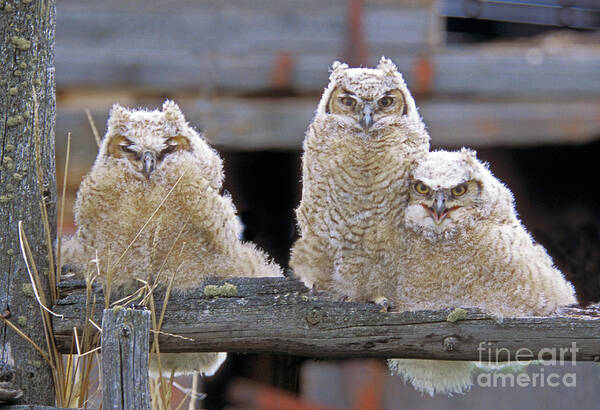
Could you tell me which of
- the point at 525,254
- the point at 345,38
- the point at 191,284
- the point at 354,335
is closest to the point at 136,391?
the point at 191,284

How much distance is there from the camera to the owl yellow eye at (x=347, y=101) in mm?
2568

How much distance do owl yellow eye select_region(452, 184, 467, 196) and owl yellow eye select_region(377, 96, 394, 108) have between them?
37 centimetres

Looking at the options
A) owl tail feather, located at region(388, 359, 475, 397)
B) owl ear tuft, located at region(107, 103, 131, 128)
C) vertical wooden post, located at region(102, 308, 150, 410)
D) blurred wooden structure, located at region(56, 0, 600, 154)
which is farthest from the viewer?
blurred wooden structure, located at region(56, 0, 600, 154)

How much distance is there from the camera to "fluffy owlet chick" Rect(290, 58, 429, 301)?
8.10 ft

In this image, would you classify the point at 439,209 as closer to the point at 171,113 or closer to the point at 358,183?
the point at 358,183

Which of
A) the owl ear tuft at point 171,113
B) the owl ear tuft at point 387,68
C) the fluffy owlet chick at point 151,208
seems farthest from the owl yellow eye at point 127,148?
the owl ear tuft at point 387,68

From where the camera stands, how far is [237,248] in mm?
2705

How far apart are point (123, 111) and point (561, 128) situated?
2.46m

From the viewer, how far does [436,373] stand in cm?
275

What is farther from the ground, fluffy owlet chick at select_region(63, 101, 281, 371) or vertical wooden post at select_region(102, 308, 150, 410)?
fluffy owlet chick at select_region(63, 101, 281, 371)

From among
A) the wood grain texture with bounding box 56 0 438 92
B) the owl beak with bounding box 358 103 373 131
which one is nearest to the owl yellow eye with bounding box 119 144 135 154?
the owl beak with bounding box 358 103 373 131

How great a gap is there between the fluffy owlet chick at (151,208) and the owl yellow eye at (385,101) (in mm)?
600

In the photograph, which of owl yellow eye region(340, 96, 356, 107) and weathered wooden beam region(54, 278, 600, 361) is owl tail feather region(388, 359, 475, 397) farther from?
owl yellow eye region(340, 96, 356, 107)

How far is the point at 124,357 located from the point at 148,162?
2.16 ft
